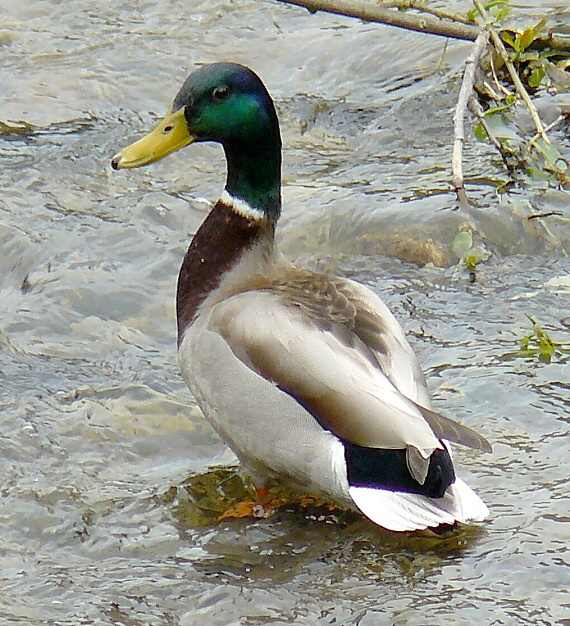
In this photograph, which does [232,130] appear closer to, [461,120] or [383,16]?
[461,120]

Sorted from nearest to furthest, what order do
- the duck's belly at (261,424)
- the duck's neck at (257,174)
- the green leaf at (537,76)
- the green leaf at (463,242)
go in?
the duck's belly at (261,424)
the duck's neck at (257,174)
the green leaf at (463,242)
the green leaf at (537,76)

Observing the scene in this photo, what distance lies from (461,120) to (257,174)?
41.9 inches

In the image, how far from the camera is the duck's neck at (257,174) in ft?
15.2

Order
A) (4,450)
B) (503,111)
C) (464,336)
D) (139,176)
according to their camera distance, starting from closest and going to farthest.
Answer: (4,450) < (464,336) < (503,111) < (139,176)

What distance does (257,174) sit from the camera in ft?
15.3

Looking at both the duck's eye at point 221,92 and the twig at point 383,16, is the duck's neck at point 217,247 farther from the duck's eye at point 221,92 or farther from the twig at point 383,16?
the twig at point 383,16

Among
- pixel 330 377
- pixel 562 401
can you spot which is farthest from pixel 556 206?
pixel 330 377

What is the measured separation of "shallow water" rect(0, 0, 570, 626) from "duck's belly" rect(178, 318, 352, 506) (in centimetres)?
19

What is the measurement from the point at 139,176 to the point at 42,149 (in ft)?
1.80

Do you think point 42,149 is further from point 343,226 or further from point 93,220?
point 343,226

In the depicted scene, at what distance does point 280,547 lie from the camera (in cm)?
394

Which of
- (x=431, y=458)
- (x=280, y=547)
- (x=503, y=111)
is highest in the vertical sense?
(x=503, y=111)

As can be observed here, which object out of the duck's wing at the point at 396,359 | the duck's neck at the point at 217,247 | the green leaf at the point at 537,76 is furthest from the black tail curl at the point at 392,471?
the green leaf at the point at 537,76

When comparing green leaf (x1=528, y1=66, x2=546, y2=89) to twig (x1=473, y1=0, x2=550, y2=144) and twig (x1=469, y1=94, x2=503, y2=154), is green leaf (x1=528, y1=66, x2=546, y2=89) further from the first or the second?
twig (x1=469, y1=94, x2=503, y2=154)
